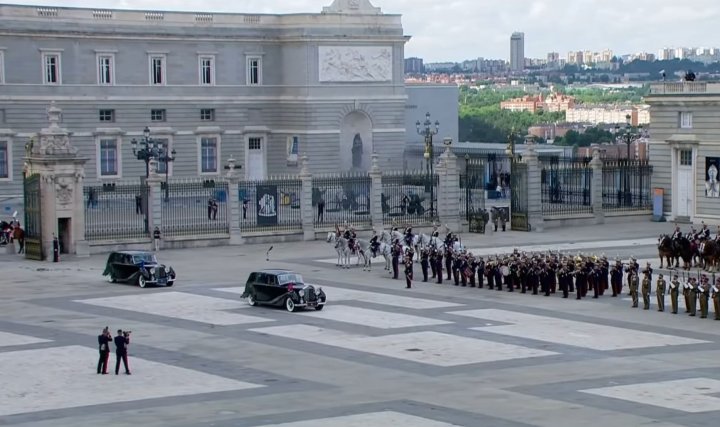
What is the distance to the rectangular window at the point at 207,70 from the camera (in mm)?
88062

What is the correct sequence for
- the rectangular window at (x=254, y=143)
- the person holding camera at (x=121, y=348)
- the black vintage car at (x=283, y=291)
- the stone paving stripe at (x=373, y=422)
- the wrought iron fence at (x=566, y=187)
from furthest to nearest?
the rectangular window at (x=254, y=143) → the wrought iron fence at (x=566, y=187) → the black vintage car at (x=283, y=291) → the person holding camera at (x=121, y=348) → the stone paving stripe at (x=373, y=422)

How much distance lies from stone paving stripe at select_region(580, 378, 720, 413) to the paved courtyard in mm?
54

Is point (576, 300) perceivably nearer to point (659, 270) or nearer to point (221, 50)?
point (659, 270)

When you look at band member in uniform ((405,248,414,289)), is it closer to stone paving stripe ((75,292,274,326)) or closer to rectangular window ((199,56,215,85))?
stone paving stripe ((75,292,274,326))

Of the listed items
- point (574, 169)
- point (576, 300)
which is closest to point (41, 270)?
point (576, 300)

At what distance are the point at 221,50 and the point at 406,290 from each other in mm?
43945

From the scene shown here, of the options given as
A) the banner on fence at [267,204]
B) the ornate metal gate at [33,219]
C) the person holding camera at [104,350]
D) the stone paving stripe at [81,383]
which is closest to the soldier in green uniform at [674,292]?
the stone paving stripe at [81,383]

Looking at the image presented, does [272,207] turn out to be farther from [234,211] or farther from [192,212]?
[192,212]

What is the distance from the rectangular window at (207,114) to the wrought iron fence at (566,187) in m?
25.9

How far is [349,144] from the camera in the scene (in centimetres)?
9206

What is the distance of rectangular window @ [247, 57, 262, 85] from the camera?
295 ft

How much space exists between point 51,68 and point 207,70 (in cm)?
918

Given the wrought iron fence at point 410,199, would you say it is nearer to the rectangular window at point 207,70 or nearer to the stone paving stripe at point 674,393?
the rectangular window at point 207,70

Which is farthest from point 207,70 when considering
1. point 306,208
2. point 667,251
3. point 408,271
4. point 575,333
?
point 575,333
